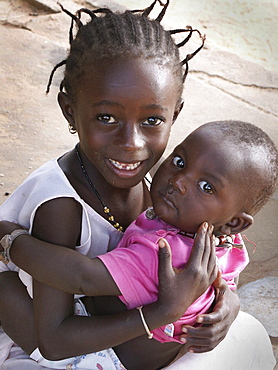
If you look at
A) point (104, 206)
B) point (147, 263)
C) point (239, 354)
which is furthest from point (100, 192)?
point (239, 354)

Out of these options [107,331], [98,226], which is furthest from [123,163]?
[107,331]

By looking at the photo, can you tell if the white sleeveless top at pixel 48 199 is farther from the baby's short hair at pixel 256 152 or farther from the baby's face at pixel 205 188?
the baby's short hair at pixel 256 152

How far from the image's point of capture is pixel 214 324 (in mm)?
1605

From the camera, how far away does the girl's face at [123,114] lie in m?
1.50

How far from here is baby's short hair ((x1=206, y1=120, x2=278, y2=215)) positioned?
1.58m

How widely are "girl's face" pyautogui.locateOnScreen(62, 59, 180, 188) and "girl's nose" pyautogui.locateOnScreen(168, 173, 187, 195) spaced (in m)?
0.10

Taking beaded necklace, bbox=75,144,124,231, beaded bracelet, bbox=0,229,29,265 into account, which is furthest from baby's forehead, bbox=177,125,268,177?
beaded bracelet, bbox=0,229,29,265

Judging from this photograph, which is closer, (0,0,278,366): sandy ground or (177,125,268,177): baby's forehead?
(177,125,268,177): baby's forehead

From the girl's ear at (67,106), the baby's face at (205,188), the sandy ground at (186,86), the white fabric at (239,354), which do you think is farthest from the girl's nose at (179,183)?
the sandy ground at (186,86)

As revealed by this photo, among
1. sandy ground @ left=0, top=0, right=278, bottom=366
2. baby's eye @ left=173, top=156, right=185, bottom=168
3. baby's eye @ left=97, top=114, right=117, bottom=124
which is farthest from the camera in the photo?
sandy ground @ left=0, top=0, right=278, bottom=366

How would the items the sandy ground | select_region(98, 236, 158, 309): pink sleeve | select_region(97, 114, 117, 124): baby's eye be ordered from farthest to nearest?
the sandy ground, select_region(97, 114, 117, 124): baby's eye, select_region(98, 236, 158, 309): pink sleeve

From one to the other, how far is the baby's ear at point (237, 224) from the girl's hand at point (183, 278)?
164 mm

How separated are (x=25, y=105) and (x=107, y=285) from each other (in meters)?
2.99

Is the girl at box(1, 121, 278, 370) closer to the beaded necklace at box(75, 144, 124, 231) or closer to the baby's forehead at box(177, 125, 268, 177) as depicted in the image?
the baby's forehead at box(177, 125, 268, 177)
